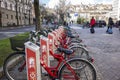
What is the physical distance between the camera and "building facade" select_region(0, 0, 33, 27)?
5359cm

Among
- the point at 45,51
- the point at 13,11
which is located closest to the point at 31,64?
the point at 45,51

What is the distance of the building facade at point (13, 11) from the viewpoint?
5359 centimetres

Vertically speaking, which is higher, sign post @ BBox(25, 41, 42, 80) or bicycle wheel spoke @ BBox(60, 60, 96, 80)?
sign post @ BBox(25, 41, 42, 80)

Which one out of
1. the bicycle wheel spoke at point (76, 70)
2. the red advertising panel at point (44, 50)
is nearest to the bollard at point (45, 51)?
the red advertising panel at point (44, 50)

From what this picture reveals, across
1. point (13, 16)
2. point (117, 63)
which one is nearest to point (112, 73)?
point (117, 63)

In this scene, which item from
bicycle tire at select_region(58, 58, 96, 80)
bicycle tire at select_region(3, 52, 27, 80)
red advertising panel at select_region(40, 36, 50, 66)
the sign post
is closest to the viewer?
the sign post

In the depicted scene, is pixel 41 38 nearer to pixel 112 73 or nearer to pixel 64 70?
pixel 64 70

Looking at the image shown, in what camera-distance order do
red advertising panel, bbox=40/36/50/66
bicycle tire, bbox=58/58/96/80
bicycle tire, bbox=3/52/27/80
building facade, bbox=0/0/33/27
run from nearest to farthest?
bicycle tire, bbox=58/58/96/80, bicycle tire, bbox=3/52/27/80, red advertising panel, bbox=40/36/50/66, building facade, bbox=0/0/33/27

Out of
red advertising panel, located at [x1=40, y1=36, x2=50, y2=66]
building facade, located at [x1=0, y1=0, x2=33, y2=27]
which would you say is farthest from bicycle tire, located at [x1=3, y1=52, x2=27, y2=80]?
building facade, located at [x1=0, y1=0, x2=33, y2=27]

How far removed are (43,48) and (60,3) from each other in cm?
5805

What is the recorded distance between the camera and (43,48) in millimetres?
6484

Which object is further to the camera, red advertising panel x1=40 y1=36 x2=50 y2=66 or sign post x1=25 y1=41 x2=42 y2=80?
red advertising panel x1=40 y1=36 x2=50 y2=66

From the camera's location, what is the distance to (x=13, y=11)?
63125mm

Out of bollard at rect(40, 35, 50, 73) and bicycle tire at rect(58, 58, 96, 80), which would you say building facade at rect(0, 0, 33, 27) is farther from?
bicycle tire at rect(58, 58, 96, 80)
